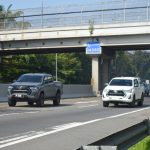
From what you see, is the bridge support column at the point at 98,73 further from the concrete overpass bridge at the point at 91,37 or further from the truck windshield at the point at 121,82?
the truck windshield at the point at 121,82

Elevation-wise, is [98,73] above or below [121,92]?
above

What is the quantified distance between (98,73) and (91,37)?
6.74 meters

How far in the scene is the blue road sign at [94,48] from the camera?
59581 millimetres

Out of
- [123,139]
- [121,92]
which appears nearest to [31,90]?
[121,92]

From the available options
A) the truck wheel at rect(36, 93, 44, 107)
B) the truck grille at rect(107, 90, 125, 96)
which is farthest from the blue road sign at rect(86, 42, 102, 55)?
the truck wheel at rect(36, 93, 44, 107)

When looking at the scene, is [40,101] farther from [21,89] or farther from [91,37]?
[91,37]

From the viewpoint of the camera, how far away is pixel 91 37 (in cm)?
5988

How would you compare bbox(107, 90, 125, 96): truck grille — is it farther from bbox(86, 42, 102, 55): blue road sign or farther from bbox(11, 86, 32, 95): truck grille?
bbox(86, 42, 102, 55): blue road sign

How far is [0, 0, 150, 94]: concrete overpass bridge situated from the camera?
56.2m

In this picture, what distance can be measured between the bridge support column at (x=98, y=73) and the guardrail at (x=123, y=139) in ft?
166

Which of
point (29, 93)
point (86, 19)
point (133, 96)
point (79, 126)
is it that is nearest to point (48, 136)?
point (79, 126)

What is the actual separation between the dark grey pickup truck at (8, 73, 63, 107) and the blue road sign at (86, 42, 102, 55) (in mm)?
27712

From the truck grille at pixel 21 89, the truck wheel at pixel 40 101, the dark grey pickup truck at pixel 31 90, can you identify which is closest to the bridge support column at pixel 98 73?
the dark grey pickup truck at pixel 31 90

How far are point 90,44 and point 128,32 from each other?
18.1ft
